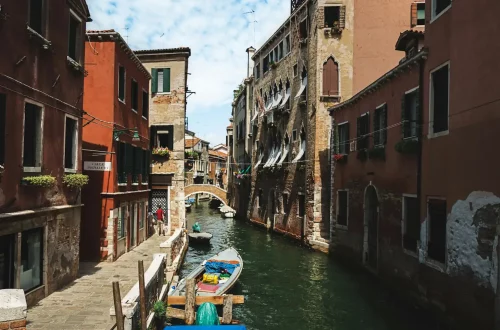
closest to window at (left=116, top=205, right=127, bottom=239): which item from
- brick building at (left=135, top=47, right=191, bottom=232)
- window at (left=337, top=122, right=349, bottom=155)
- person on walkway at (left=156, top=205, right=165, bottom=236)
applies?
person on walkway at (left=156, top=205, right=165, bottom=236)

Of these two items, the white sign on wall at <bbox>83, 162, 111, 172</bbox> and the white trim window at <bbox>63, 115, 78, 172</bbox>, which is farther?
the white sign on wall at <bbox>83, 162, 111, 172</bbox>

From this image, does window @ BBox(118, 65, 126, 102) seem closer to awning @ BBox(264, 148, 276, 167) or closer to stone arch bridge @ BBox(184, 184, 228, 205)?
awning @ BBox(264, 148, 276, 167)

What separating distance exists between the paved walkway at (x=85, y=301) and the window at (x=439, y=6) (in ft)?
33.9

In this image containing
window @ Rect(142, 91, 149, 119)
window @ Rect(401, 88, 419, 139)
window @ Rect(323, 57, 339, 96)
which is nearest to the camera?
window @ Rect(401, 88, 419, 139)

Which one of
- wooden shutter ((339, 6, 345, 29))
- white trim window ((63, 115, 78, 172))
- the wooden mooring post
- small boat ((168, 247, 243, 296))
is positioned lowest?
small boat ((168, 247, 243, 296))

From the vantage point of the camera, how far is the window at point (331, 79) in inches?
866

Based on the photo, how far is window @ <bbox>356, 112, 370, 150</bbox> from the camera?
16.3 meters

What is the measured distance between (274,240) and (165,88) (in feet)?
36.2

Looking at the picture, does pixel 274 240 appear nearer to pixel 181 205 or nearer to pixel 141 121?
pixel 181 205

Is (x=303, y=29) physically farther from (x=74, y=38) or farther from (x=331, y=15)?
(x=74, y=38)

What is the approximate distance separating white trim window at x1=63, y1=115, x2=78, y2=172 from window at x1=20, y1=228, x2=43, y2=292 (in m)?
2.12

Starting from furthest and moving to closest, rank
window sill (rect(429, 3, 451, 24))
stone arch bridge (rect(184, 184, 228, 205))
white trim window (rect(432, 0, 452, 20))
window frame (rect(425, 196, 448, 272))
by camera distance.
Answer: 1. stone arch bridge (rect(184, 184, 228, 205))
2. white trim window (rect(432, 0, 452, 20))
3. window sill (rect(429, 3, 451, 24))
4. window frame (rect(425, 196, 448, 272))

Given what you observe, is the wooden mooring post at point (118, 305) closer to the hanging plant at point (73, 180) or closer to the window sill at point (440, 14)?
the hanging plant at point (73, 180)

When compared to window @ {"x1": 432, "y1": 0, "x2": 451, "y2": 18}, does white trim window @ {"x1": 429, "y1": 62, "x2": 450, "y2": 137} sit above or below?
below
